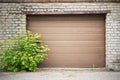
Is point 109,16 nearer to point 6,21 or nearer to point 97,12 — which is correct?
point 97,12

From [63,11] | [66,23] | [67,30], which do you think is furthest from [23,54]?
[63,11]

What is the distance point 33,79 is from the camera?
10.7 metres

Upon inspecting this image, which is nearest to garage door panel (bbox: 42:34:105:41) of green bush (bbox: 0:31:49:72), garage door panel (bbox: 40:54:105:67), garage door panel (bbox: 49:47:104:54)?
garage door panel (bbox: 49:47:104:54)

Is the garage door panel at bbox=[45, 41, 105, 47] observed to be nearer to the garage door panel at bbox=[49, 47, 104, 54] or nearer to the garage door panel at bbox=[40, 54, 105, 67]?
the garage door panel at bbox=[49, 47, 104, 54]

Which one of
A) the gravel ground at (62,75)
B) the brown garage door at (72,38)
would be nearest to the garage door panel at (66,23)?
the brown garage door at (72,38)

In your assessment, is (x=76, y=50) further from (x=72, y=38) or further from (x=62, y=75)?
(x=62, y=75)

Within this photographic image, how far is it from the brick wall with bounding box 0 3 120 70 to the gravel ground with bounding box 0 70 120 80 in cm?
97

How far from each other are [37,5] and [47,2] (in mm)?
404

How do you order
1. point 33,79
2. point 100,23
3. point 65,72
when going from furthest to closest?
point 100,23 < point 65,72 < point 33,79

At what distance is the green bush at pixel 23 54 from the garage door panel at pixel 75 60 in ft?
1.49

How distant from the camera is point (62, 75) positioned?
1156cm

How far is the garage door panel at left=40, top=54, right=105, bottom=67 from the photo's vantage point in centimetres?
1320

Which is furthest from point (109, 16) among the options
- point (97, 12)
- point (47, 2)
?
point (47, 2)

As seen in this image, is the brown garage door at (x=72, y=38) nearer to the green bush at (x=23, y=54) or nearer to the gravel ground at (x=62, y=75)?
the green bush at (x=23, y=54)
